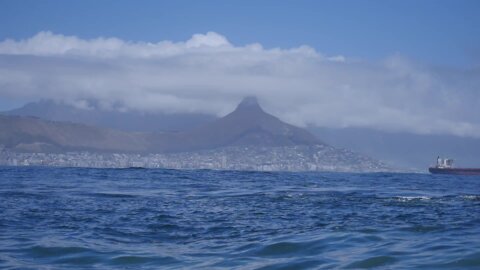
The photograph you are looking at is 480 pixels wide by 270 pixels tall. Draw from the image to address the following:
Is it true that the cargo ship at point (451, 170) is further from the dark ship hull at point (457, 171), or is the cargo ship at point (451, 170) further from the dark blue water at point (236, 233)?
the dark blue water at point (236, 233)

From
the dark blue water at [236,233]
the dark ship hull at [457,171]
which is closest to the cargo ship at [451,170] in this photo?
the dark ship hull at [457,171]

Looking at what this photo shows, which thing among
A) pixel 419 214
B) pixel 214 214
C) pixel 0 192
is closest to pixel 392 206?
pixel 419 214

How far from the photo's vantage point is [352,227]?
2531 centimetres

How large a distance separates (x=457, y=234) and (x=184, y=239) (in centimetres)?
924

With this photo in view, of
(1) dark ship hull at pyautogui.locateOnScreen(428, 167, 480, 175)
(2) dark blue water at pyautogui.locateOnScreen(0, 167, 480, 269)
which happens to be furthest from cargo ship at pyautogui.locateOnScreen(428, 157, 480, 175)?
(2) dark blue water at pyautogui.locateOnScreen(0, 167, 480, 269)

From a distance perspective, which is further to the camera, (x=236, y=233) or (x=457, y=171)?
(x=457, y=171)

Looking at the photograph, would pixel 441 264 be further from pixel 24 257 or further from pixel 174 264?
pixel 24 257

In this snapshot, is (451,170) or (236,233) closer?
(236,233)

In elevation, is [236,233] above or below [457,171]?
below

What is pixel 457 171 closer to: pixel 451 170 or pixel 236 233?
pixel 451 170

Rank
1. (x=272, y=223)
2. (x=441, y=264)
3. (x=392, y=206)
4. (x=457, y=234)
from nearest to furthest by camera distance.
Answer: (x=441, y=264)
(x=457, y=234)
(x=272, y=223)
(x=392, y=206)

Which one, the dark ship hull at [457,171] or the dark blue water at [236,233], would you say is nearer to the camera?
the dark blue water at [236,233]

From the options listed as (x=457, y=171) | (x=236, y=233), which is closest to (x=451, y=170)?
(x=457, y=171)

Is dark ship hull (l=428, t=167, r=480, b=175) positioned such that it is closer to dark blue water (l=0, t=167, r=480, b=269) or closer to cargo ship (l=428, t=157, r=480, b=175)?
cargo ship (l=428, t=157, r=480, b=175)
